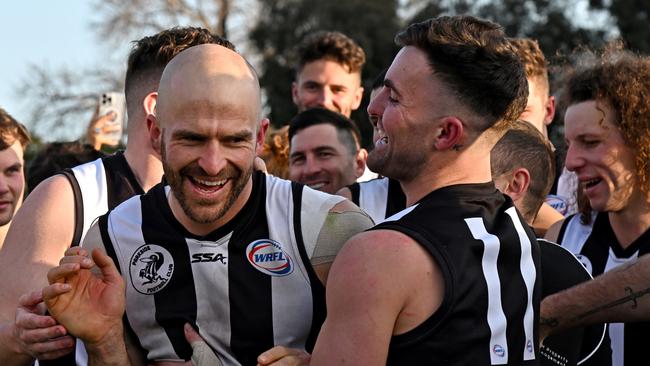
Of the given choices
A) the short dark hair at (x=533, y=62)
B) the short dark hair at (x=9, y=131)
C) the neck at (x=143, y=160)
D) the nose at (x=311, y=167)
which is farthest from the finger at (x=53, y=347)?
the short dark hair at (x=533, y=62)

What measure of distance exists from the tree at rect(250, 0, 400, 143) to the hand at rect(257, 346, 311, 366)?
24.1 meters

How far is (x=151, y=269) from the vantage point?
3.27 metres

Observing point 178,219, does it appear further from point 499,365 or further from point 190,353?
point 499,365

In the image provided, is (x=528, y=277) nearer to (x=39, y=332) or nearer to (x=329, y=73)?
(x=39, y=332)

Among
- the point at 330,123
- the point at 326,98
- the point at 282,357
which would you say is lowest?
the point at 282,357

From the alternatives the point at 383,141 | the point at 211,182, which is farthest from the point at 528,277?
the point at 211,182

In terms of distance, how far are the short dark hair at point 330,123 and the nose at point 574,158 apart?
6.44 ft

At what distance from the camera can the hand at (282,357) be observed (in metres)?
2.93

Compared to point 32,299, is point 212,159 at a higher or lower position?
higher

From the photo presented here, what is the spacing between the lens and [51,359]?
326 cm

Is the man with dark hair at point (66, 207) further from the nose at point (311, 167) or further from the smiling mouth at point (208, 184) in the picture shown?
the nose at point (311, 167)

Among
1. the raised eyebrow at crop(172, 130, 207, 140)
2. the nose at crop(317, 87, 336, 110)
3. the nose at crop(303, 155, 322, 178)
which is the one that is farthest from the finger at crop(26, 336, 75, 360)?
the nose at crop(317, 87, 336, 110)

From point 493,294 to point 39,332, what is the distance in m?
1.55

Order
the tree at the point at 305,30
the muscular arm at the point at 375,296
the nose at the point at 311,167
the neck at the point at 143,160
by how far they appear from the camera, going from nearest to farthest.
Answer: the muscular arm at the point at 375,296
the neck at the point at 143,160
the nose at the point at 311,167
the tree at the point at 305,30
